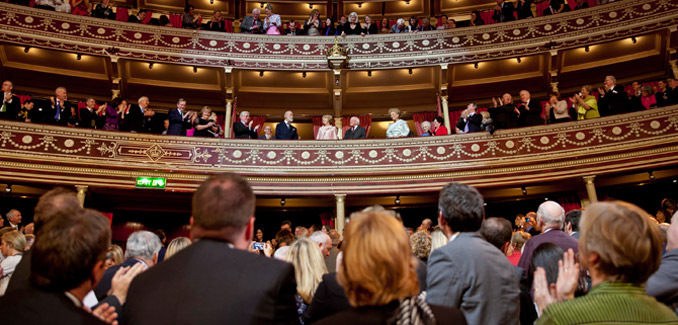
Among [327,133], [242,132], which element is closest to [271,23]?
[327,133]

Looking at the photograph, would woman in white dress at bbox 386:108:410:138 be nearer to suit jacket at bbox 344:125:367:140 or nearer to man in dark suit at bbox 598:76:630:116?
suit jacket at bbox 344:125:367:140

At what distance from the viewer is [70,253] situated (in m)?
1.68

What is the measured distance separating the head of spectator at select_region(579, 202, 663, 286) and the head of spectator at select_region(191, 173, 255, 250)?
4.25 ft

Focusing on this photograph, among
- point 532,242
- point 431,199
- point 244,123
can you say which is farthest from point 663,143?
point 244,123

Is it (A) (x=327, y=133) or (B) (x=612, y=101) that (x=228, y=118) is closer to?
(A) (x=327, y=133)

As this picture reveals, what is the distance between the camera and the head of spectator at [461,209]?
2.39 meters

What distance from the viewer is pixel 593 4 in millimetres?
13086

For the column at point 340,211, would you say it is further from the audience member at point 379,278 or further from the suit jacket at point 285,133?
the audience member at point 379,278

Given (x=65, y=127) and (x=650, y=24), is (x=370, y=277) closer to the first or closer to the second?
(x=65, y=127)

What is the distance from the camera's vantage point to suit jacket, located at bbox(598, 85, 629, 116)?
33.0ft

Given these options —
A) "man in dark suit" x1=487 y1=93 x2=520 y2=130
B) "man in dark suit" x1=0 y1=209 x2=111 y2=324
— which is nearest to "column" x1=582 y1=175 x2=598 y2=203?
"man in dark suit" x1=487 y1=93 x2=520 y2=130

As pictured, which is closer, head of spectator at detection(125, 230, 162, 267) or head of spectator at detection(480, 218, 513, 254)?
head of spectator at detection(125, 230, 162, 267)

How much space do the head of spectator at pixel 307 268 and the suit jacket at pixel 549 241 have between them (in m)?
1.48

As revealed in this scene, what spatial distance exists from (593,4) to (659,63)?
241cm
